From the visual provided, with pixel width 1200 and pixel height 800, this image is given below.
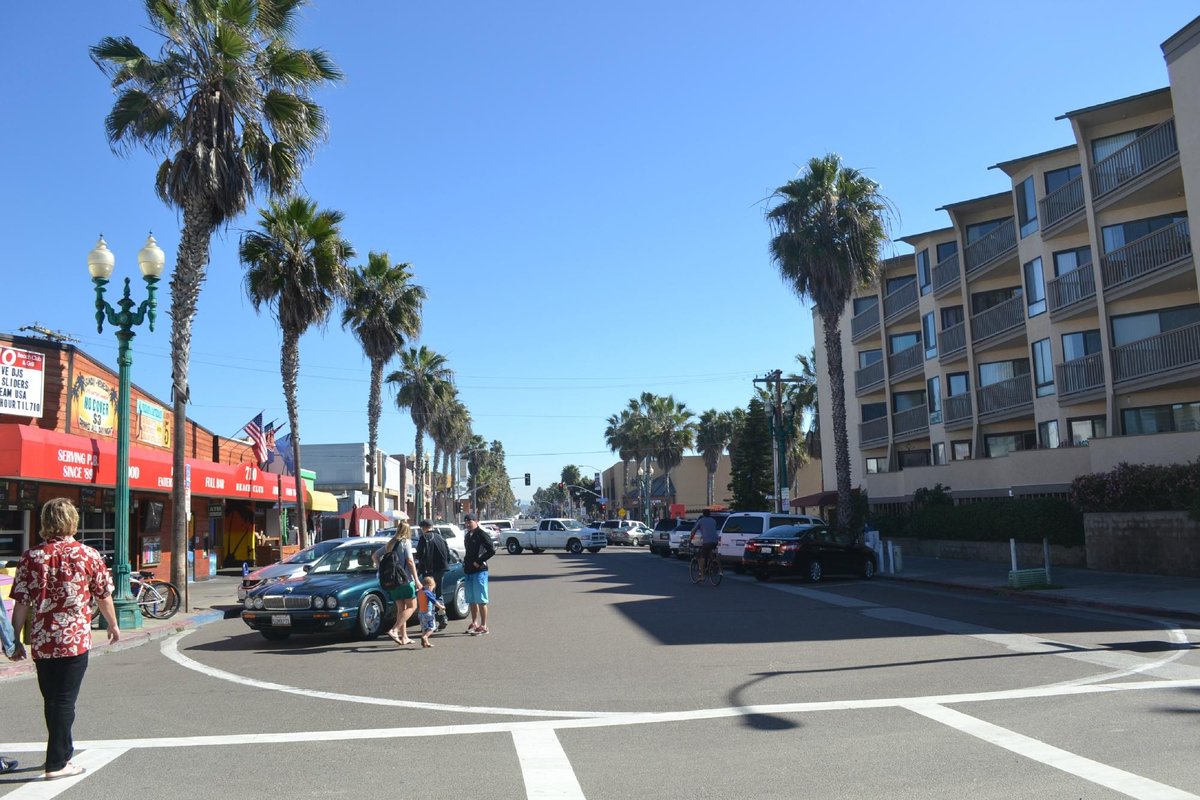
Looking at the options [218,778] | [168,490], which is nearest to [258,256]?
[168,490]

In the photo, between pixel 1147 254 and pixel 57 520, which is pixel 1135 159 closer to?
pixel 1147 254

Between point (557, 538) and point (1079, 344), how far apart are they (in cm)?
2746

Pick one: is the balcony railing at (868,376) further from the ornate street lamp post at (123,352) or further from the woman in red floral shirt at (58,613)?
the woman in red floral shirt at (58,613)

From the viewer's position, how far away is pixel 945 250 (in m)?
39.6

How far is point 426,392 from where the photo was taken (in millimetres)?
55812

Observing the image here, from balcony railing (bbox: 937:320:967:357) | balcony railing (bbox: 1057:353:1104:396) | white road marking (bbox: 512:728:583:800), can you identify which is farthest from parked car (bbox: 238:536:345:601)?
balcony railing (bbox: 937:320:967:357)

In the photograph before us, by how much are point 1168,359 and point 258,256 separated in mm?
25378

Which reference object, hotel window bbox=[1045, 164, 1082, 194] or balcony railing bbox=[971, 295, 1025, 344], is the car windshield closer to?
hotel window bbox=[1045, 164, 1082, 194]

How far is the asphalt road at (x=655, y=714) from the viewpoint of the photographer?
20.2ft

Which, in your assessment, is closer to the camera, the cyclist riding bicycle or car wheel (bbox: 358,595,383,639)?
car wheel (bbox: 358,595,383,639)

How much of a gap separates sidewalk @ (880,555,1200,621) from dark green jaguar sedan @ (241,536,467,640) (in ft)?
39.1

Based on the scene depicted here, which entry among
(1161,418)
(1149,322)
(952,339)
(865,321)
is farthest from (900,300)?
(1161,418)

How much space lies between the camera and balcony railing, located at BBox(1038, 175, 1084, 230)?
29031 mm

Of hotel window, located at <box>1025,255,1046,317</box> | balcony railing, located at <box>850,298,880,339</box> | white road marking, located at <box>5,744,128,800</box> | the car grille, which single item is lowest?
white road marking, located at <box>5,744,128,800</box>
